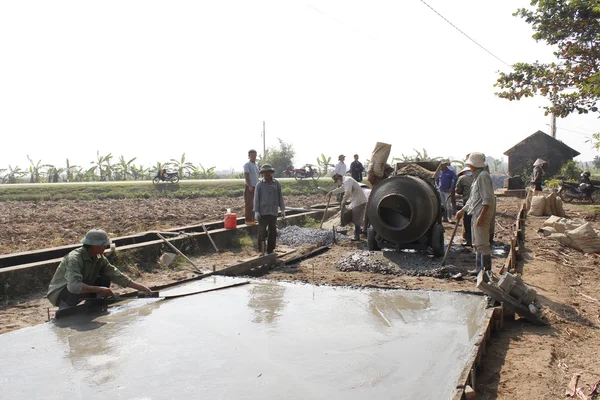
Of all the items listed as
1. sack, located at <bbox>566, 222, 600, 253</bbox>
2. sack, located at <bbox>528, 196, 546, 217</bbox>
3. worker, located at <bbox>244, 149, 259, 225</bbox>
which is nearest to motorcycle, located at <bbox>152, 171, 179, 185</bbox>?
worker, located at <bbox>244, 149, 259, 225</bbox>

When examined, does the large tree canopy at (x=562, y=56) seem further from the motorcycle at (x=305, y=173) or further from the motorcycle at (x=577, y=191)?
the motorcycle at (x=305, y=173)

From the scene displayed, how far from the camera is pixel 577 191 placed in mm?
17203

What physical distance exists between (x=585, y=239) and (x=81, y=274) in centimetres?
843

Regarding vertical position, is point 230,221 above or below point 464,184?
below

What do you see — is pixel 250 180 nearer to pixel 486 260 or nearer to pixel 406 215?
pixel 406 215

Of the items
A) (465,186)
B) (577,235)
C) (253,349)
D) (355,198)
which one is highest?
(465,186)

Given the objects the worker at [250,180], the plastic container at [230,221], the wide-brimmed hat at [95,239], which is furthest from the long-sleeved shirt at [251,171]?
the wide-brimmed hat at [95,239]

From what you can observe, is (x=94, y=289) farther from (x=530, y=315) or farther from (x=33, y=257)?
(x=530, y=315)

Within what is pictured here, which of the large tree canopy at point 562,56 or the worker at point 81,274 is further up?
the large tree canopy at point 562,56

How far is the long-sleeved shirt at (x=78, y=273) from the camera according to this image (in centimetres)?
479

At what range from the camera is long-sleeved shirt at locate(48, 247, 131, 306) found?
4793mm

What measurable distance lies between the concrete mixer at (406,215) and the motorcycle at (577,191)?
1155 centimetres

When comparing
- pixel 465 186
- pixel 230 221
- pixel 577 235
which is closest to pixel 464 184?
pixel 465 186

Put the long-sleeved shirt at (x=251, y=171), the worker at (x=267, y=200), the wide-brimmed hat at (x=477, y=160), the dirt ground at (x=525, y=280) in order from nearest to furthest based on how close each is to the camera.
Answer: the dirt ground at (x=525, y=280)
the wide-brimmed hat at (x=477, y=160)
the worker at (x=267, y=200)
the long-sleeved shirt at (x=251, y=171)
